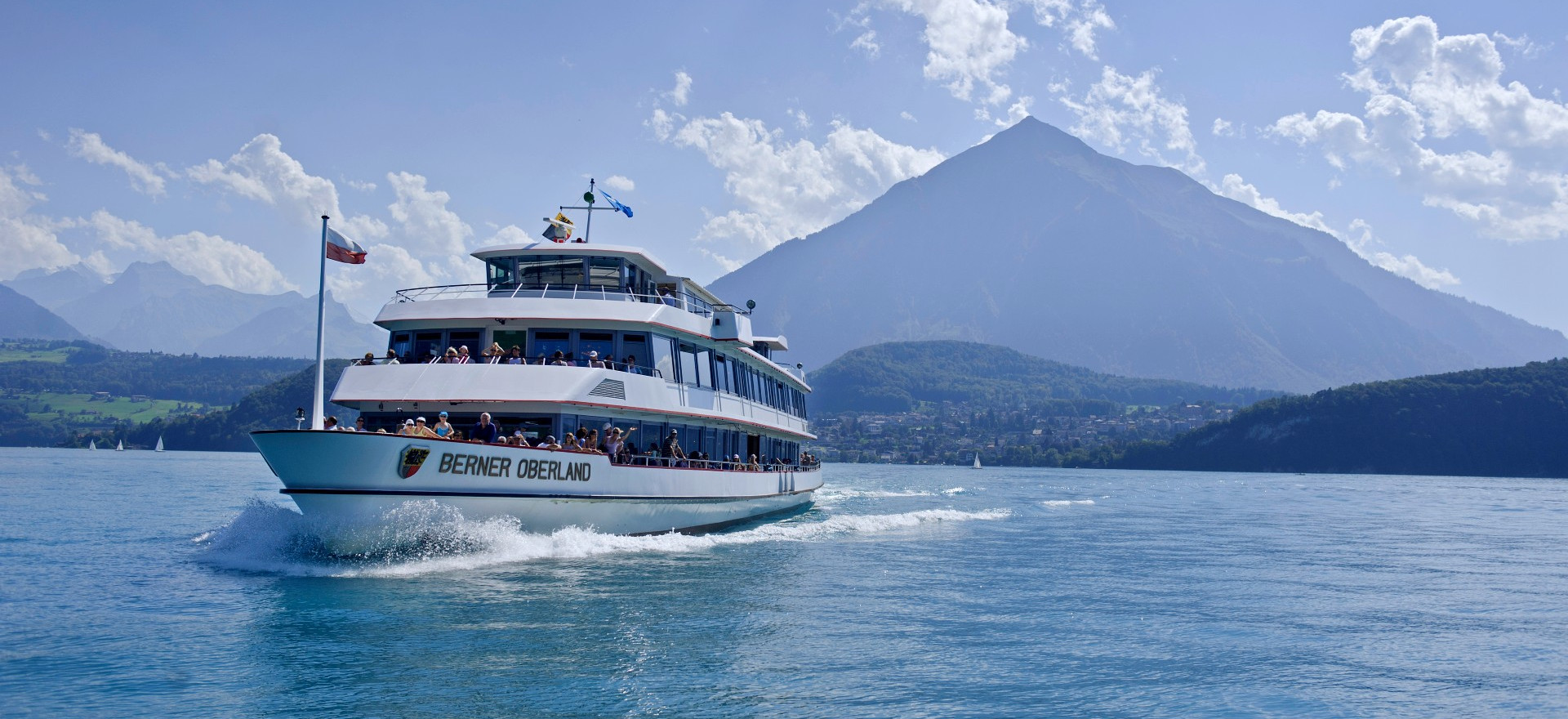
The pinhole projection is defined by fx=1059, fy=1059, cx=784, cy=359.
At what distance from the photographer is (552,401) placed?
19.9m

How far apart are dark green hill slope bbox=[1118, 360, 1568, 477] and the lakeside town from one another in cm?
1785

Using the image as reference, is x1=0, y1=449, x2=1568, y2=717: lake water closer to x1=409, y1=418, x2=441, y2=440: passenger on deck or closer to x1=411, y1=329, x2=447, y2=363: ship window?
x1=409, y1=418, x2=441, y2=440: passenger on deck

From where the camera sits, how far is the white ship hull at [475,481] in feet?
52.2

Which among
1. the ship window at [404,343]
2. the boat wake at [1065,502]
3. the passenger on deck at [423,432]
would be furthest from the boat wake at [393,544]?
the boat wake at [1065,502]

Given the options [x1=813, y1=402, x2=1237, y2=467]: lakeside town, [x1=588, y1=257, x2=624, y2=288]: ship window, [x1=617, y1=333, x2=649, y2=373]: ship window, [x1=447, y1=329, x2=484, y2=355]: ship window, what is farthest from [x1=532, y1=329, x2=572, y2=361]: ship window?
[x1=813, y1=402, x2=1237, y2=467]: lakeside town

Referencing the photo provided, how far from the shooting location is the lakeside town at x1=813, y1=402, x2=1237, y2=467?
15800 centimetres

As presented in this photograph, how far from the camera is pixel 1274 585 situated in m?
19.5

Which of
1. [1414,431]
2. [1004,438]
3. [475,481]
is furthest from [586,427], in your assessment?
[1004,438]

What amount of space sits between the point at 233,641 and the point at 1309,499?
60.7m

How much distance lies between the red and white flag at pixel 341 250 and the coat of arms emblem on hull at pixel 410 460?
4.14 meters

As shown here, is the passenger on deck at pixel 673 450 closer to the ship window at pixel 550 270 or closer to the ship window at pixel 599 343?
the ship window at pixel 599 343

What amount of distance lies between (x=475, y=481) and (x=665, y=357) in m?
6.94

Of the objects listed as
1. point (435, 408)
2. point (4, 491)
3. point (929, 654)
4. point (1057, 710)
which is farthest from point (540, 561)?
point (4, 491)

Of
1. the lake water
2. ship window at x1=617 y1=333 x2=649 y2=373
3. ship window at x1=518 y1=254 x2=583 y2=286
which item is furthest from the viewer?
ship window at x1=518 y1=254 x2=583 y2=286
